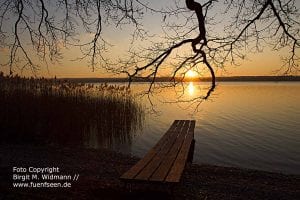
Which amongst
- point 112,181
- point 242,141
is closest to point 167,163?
point 112,181

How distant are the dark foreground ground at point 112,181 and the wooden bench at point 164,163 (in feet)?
0.97

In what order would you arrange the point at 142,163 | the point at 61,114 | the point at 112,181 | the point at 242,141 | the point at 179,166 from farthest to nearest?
the point at 242,141 → the point at 61,114 → the point at 112,181 → the point at 142,163 → the point at 179,166

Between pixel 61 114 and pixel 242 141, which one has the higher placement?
pixel 61 114

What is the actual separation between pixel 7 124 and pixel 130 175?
19.3 feet

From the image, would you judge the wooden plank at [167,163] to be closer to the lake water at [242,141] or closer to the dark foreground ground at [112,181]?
the dark foreground ground at [112,181]

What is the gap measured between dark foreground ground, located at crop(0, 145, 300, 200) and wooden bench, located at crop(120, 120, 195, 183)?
0.97 feet

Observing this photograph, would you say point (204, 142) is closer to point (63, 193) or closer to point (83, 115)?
point (83, 115)

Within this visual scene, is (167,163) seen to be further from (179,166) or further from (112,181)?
(112,181)

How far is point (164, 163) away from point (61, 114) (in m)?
Result: 5.95

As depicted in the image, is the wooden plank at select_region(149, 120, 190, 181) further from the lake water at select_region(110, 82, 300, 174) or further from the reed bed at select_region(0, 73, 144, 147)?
the reed bed at select_region(0, 73, 144, 147)

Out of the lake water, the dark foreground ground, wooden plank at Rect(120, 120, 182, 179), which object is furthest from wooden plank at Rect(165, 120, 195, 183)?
the lake water

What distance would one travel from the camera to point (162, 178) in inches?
149

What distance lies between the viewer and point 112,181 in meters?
5.05

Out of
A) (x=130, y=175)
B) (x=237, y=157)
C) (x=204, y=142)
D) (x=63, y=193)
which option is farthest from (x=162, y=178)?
(x=204, y=142)
